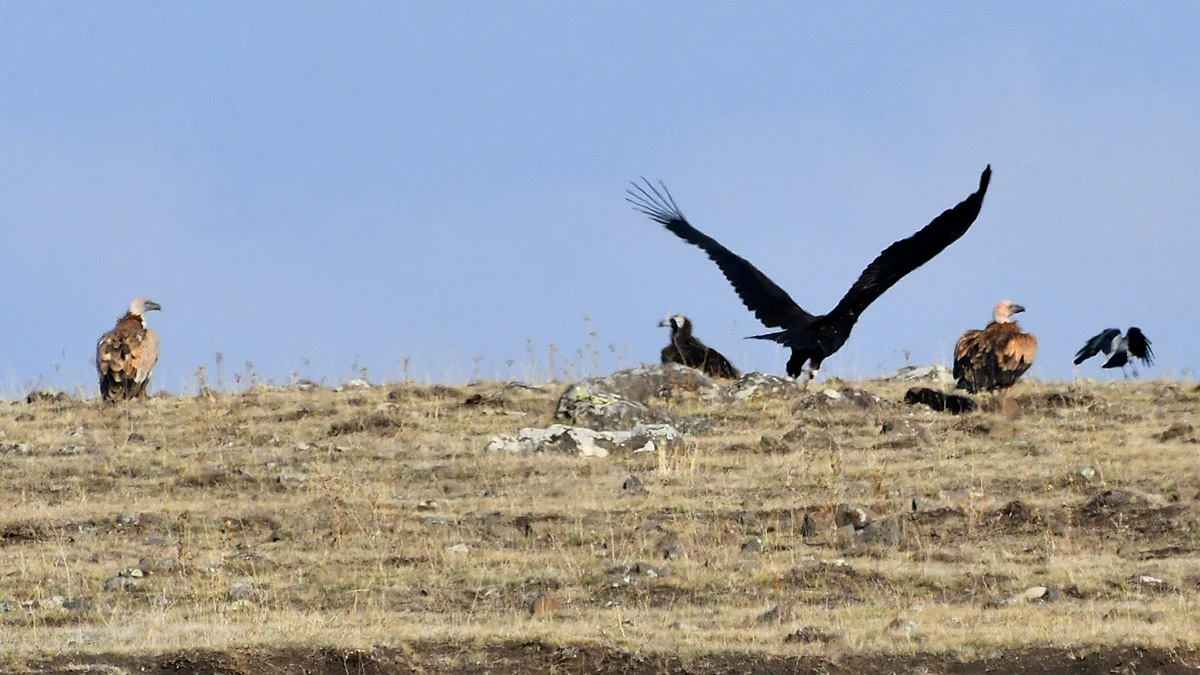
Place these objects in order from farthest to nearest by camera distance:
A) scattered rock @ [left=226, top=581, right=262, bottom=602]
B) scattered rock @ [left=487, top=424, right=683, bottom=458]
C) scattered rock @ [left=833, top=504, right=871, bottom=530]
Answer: scattered rock @ [left=487, top=424, right=683, bottom=458]
scattered rock @ [left=833, top=504, right=871, bottom=530]
scattered rock @ [left=226, top=581, right=262, bottom=602]

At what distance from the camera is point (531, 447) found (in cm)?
1694

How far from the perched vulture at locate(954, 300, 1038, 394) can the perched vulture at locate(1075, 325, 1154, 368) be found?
465 centimetres

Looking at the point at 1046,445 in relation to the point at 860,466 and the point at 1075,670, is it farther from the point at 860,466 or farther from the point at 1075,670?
the point at 1075,670

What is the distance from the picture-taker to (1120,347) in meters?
23.0

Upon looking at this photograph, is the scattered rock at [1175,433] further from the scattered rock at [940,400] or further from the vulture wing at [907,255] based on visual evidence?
the vulture wing at [907,255]

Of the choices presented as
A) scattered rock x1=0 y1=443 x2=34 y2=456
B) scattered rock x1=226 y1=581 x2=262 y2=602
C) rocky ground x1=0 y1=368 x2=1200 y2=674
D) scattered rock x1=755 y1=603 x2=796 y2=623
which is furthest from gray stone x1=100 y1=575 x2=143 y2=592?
scattered rock x1=0 y1=443 x2=34 y2=456

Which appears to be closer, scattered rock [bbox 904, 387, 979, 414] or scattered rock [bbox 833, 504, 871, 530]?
scattered rock [bbox 833, 504, 871, 530]

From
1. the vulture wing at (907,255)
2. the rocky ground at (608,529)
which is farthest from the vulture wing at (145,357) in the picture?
the vulture wing at (907,255)

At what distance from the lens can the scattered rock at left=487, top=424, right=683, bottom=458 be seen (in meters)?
16.8

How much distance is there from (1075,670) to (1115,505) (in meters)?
4.79

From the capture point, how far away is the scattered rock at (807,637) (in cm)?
945

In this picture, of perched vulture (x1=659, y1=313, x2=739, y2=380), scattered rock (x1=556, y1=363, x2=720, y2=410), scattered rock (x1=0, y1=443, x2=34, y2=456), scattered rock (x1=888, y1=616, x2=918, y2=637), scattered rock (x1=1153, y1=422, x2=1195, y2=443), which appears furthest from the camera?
perched vulture (x1=659, y1=313, x2=739, y2=380)

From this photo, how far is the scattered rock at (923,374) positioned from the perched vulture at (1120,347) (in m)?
2.39

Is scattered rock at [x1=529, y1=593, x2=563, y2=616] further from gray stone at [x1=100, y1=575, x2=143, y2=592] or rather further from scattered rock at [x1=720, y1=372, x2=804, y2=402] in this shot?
scattered rock at [x1=720, y1=372, x2=804, y2=402]
